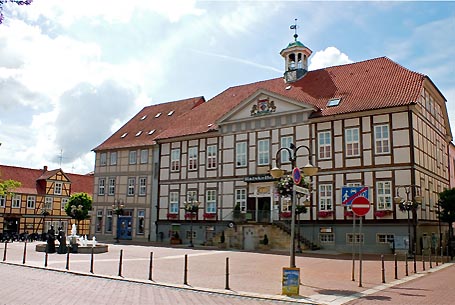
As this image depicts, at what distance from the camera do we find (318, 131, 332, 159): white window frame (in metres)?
31.5

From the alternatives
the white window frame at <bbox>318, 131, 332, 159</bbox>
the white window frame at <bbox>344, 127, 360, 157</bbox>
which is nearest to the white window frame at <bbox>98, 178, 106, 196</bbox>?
the white window frame at <bbox>318, 131, 332, 159</bbox>

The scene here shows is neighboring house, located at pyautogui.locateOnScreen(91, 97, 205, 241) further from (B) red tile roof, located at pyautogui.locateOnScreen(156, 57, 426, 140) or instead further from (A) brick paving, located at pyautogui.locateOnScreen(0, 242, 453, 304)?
(A) brick paving, located at pyautogui.locateOnScreen(0, 242, 453, 304)

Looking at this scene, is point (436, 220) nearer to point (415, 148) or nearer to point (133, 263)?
point (415, 148)

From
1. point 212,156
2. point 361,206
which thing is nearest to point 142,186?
point 212,156

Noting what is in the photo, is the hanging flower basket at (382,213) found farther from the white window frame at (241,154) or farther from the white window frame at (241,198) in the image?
the white window frame at (241,154)

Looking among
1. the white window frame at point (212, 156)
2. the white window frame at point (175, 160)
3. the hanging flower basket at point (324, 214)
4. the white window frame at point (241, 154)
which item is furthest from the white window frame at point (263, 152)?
the white window frame at point (175, 160)

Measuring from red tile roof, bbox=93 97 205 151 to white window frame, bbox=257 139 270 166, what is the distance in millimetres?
9906

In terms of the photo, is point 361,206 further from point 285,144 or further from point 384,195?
point 285,144

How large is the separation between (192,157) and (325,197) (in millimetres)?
12670

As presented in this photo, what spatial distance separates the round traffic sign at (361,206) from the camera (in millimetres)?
14094

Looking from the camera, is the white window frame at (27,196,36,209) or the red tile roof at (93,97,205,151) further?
the white window frame at (27,196,36,209)

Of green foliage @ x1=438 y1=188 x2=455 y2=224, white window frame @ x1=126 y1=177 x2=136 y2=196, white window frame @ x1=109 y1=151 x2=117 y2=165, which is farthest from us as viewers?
white window frame @ x1=109 y1=151 x2=117 y2=165

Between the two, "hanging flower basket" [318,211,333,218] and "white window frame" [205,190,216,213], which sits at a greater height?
"white window frame" [205,190,216,213]

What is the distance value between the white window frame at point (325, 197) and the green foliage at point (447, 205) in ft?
→ 23.2
